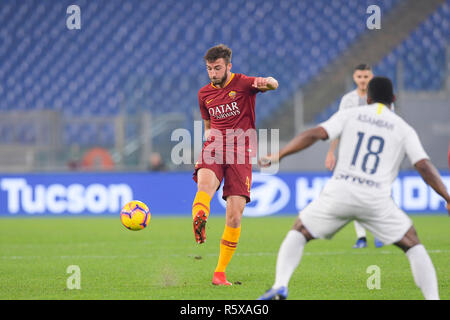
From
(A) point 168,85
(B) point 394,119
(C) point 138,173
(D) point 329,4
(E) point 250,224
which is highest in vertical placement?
(D) point 329,4

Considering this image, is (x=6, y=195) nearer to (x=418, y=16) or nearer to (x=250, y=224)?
(x=250, y=224)

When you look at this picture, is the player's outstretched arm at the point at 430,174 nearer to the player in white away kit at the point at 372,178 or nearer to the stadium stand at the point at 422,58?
the player in white away kit at the point at 372,178

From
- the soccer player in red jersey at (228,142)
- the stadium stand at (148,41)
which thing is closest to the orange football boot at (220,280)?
the soccer player in red jersey at (228,142)

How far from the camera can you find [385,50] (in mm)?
18641

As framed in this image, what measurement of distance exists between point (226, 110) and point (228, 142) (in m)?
0.29

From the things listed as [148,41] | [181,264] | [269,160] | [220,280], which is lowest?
[181,264]

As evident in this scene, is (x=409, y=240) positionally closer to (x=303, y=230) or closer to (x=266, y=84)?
(x=303, y=230)

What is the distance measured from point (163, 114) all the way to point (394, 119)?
36.4 feet

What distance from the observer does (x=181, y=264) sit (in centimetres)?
691

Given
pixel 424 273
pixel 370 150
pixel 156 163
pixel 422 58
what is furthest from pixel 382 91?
pixel 422 58

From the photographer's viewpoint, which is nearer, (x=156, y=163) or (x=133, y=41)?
(x=156, y=163)
